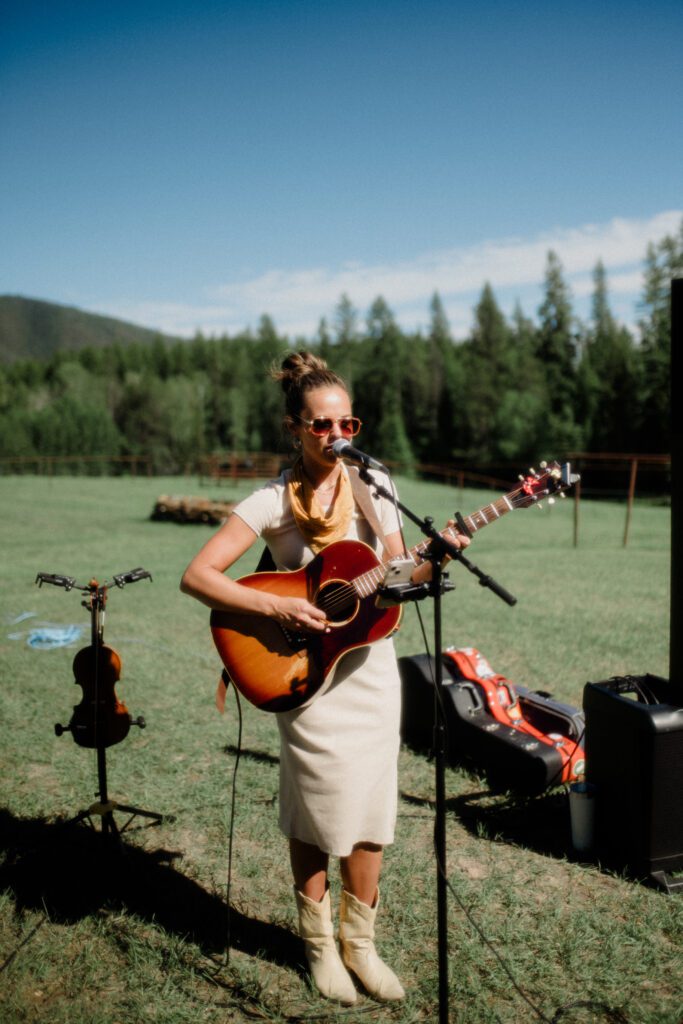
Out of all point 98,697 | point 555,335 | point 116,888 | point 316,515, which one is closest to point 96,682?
point 98,697

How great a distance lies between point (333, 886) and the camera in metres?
3.50

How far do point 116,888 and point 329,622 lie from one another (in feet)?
6.36

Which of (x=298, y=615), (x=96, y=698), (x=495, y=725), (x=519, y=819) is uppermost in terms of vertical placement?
(x=298, y=615)

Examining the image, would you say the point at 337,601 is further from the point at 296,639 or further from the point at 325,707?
the point at 325,707

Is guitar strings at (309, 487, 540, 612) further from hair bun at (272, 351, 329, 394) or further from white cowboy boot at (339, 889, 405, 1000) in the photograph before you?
white cowboy boot at (339, 889, 405, 1000)

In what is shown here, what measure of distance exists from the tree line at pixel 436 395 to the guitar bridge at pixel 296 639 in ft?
144

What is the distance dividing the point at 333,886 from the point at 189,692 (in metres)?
2.94

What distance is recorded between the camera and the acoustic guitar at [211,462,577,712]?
8.34 feet

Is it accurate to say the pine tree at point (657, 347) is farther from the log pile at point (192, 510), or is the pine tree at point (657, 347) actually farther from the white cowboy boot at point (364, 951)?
the white cowboy boot at point (364, 951)

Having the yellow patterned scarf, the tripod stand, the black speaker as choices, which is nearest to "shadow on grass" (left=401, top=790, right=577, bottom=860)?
the black speaker

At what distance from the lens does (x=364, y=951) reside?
9.00 ft

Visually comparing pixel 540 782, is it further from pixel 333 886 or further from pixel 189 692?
pixel 189 692

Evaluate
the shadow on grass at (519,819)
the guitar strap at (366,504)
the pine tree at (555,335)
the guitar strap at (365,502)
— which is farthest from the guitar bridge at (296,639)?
the pine tree at (555,335)

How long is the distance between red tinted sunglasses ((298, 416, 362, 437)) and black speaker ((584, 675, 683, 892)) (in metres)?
1.98
